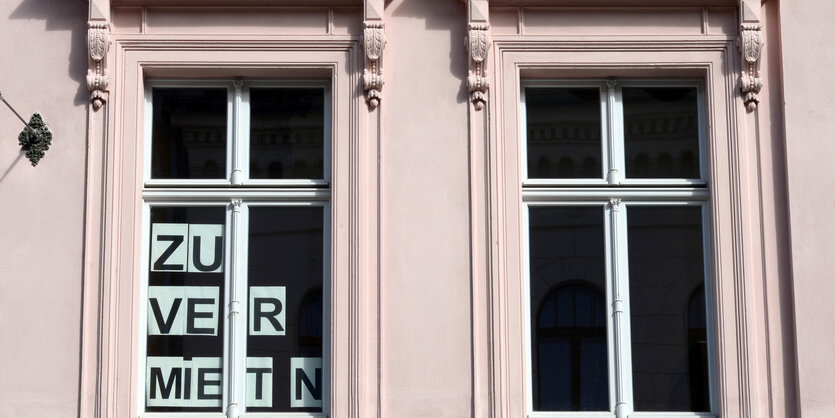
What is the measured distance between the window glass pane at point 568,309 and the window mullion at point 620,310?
0.28 feet

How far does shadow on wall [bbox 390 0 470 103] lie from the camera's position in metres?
11.8

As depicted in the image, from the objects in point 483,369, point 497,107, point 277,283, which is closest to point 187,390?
point 277,283

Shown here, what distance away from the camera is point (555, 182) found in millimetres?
11766

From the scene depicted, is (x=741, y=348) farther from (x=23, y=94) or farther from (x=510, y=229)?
(x=23, y=94)

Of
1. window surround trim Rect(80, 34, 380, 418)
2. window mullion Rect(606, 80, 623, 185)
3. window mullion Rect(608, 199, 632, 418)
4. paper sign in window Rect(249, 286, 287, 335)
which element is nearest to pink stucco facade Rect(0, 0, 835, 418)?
window surround trim Rect(80, 34, 380, 418)

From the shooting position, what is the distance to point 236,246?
11.7 meters

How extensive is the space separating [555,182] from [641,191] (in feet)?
2.11

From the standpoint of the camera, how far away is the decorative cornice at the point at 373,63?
11.7 m

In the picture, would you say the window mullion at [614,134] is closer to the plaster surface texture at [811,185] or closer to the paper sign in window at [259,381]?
the plaster surface texture at [811,185]

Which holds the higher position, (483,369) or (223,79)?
(223,79)

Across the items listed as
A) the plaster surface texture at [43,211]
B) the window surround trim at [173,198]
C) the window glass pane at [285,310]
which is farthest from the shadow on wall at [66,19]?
the window glass pane at [285,310]

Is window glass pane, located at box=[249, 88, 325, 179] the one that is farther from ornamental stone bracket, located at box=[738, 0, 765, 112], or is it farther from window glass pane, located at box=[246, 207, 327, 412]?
ornamental stone bracket, located at box=[738, 0, 765, 112]

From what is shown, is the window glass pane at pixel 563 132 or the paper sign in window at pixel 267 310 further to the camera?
the window glass pane at pixel 563 132

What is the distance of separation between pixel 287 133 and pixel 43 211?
6.18ft
